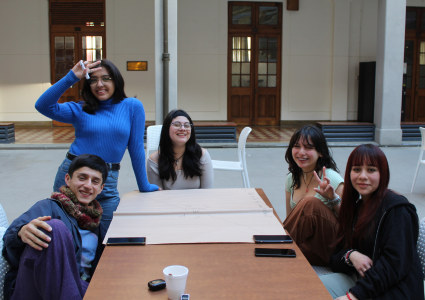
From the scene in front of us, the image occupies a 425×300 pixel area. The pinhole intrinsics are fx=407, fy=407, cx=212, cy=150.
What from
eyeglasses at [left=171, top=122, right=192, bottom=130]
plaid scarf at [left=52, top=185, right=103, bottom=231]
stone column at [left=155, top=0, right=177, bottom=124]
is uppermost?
stone column at [left=155, top=0, right=177, bottom=124]

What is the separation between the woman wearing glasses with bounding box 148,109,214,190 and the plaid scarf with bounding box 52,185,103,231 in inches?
31.1

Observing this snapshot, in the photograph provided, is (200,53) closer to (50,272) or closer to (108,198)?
(108,198)

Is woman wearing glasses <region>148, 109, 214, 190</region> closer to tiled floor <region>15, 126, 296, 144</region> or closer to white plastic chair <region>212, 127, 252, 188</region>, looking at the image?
white plastic chair <region>212, 127, 252, 188</region>

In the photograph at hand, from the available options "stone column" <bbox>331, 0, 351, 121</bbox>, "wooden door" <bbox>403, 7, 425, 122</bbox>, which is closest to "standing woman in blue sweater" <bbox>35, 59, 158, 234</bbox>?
"stone column" <bbox>331, 0, 351, 121</bbox>

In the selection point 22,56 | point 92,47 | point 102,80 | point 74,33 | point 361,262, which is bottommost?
point 361,262

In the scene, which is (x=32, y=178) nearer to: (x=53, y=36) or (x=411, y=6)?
(x=53, y=36)

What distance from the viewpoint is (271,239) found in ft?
5.46

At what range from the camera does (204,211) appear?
1.99 metres

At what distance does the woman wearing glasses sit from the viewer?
2.61 meters

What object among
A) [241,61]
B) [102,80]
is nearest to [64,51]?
[241,61]

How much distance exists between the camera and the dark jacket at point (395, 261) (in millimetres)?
1511

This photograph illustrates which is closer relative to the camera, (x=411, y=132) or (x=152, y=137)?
(x=152, y=137)

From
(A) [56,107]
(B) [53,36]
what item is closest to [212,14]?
(B) [53,36]

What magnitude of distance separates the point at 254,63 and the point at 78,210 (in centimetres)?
988
